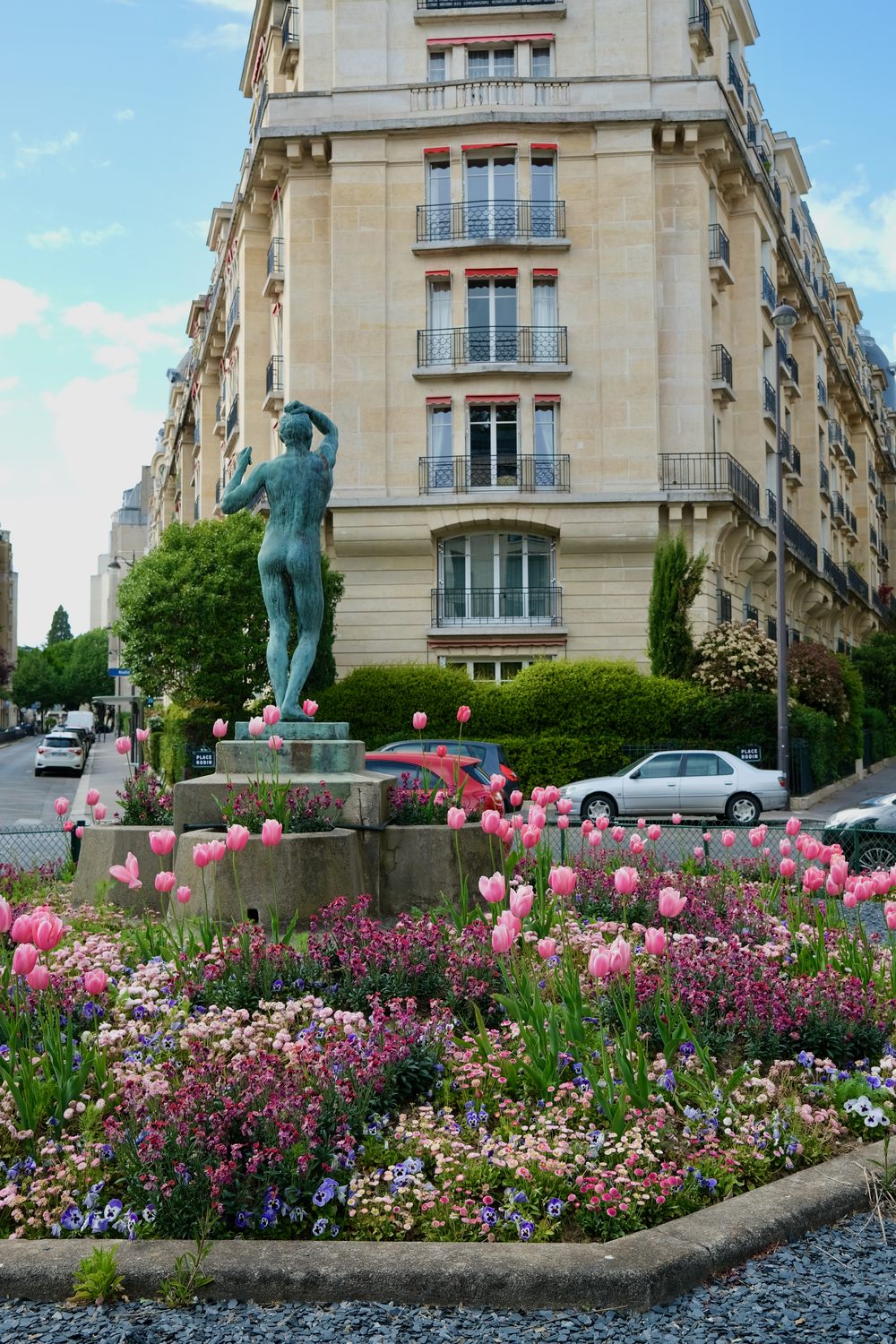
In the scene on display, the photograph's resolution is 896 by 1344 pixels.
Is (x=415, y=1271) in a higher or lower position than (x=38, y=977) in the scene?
lower

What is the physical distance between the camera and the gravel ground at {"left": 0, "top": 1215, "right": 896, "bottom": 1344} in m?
3.72

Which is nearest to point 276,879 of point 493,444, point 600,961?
point 600,961

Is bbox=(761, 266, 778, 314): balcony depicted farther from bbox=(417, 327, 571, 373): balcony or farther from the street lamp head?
the street lamp head

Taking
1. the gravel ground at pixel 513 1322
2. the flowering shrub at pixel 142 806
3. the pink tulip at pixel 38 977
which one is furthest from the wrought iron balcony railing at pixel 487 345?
the gravel ground at pixel 513 1322

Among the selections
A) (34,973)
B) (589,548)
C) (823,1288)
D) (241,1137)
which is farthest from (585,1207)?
(589,548)

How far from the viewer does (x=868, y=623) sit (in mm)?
64125

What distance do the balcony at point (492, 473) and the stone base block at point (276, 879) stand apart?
78.0 ft

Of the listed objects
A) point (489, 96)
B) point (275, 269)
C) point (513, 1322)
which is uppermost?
point (489, 96)

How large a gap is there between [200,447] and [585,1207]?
48.8 m

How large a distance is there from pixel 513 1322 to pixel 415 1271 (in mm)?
340

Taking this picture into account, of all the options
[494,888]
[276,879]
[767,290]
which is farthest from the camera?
[767,290]

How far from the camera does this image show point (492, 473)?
30938 millimetres

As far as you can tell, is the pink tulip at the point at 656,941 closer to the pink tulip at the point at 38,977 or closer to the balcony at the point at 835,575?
the pink tulip at the point at 38,977

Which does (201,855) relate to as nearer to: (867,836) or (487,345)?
(867,836)
